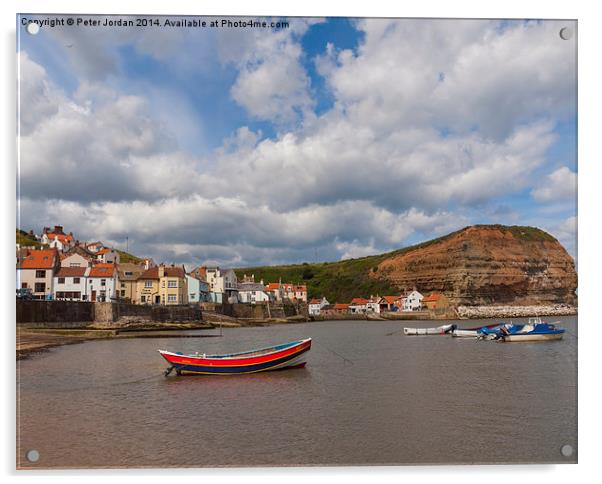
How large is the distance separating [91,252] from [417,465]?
702 cm

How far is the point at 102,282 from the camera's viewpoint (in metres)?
11.6

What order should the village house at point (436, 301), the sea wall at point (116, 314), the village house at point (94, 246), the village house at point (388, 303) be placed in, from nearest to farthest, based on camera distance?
1. the village house at point (94, 246)
2. the sea wall at point (116, 314)
3. the village house at point (388, 303)
4. the village house at point (436, 301)

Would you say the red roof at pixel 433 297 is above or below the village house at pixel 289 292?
below

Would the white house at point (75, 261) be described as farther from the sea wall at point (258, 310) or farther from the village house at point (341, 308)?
the village house at point (341, 308)

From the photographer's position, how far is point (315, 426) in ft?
21.4

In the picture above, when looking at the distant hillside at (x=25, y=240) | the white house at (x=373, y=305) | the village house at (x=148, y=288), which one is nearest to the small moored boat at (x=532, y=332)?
the white house at (x=373, y=305)

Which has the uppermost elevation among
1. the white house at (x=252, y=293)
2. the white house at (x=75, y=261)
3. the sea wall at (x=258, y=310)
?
the white house at (x=75, y=261)

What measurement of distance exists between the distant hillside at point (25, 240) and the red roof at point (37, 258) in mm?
121

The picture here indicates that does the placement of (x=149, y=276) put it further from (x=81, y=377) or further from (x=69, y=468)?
(x=69, y=468)

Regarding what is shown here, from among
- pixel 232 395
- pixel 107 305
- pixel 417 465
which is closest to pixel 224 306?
pixel 107 305

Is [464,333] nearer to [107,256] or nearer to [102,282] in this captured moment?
[102,282]

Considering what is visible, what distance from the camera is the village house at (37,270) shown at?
609 centimetres

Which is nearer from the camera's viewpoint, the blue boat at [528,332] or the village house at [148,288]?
the village house at [148,288]

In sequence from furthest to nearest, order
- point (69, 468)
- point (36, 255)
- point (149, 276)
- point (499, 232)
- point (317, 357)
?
point (317, 357)
point (149, 276)
point (499, 232)
point (36, 255)
point (69, 468)
